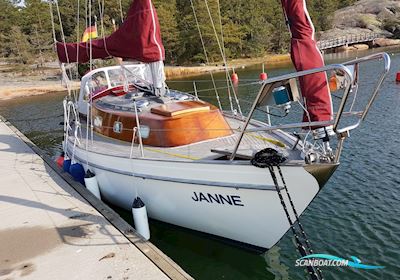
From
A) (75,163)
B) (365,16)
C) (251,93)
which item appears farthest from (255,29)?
(75,163)

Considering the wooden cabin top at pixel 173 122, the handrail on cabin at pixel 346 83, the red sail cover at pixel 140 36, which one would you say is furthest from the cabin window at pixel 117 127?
the handrail on cabin at pixel 346 83

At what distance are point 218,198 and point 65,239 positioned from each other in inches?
111

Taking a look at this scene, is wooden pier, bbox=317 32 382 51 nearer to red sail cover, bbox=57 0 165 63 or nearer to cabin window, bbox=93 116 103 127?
cabin window, bbox=93 116 103 127

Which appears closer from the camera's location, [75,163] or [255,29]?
[75,163]

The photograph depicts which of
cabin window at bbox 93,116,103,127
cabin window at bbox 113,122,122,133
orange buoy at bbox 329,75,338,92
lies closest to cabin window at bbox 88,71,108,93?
cabin window at bbox 93,116,103,127

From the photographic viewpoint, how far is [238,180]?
5.95m

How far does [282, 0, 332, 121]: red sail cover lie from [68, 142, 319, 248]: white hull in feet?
3.09

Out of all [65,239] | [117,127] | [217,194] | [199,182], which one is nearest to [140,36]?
[117,127]

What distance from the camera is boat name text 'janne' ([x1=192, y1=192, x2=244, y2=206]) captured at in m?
6.13

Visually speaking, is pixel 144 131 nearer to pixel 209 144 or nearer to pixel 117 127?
pixel 117 127

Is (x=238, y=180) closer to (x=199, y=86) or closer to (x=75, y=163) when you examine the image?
(x=75, y=163)

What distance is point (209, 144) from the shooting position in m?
7.70

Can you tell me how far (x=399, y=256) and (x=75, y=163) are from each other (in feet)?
25.0

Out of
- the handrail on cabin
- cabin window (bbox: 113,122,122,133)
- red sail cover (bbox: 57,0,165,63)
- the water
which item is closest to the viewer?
the handrail on cabin
